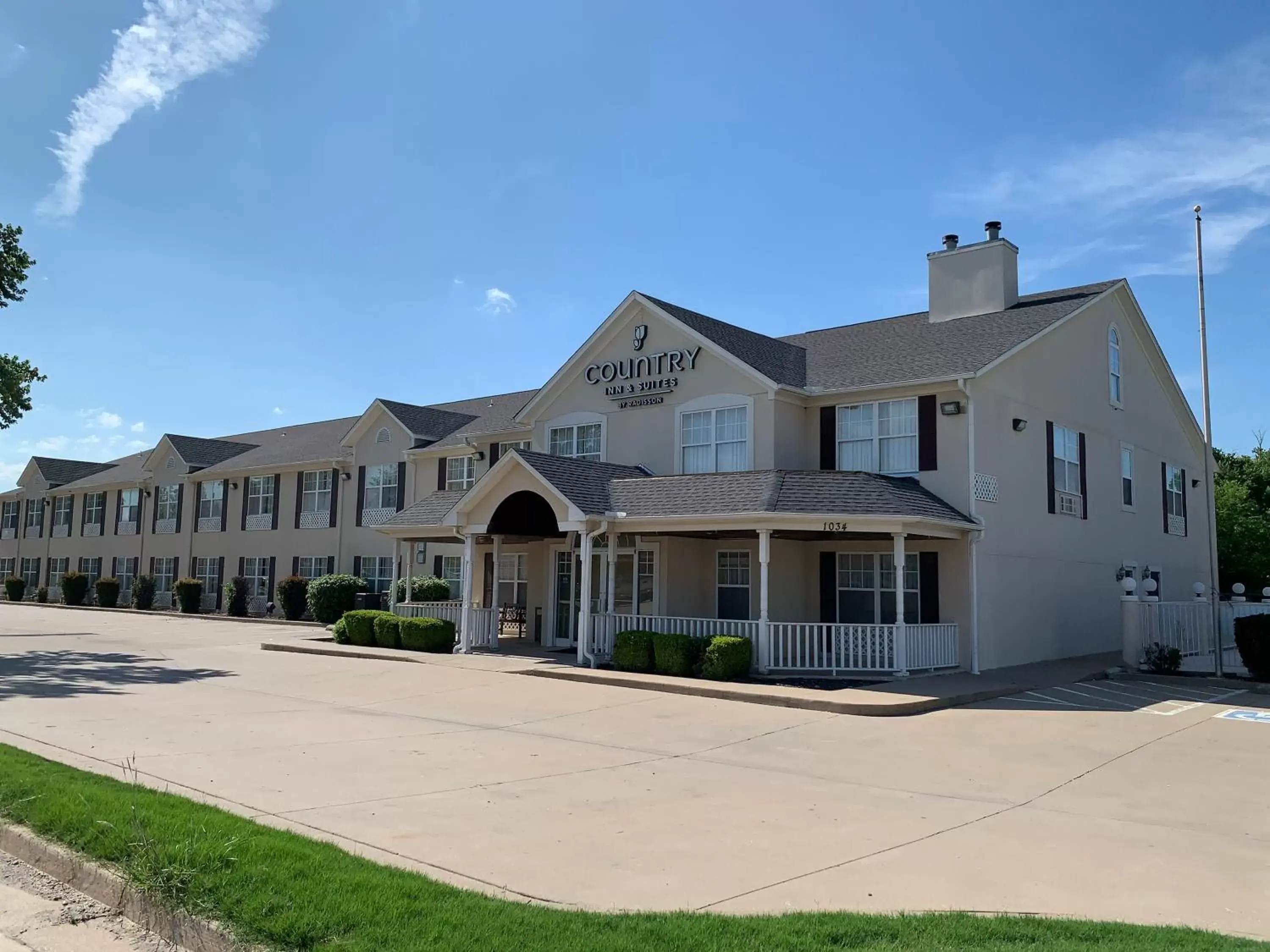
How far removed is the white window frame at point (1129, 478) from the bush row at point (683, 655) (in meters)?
12.6

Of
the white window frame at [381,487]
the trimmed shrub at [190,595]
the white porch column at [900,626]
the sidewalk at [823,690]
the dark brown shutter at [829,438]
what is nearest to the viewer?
the sidewalk at [823,690]

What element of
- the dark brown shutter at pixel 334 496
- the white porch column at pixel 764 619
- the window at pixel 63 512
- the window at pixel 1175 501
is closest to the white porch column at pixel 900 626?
the white porch column at pixel 764 619

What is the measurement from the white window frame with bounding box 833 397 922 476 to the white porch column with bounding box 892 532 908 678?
2558 millimetres

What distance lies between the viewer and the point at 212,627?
105 ft

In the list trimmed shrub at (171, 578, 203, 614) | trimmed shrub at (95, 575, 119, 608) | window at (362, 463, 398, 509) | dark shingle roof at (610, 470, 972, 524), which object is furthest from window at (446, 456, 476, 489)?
trimmed shrub at (95, 575, 119, 608)

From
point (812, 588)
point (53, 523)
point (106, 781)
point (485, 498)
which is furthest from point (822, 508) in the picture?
point (53, 523)

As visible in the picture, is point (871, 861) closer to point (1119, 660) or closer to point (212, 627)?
point (1119, 660)

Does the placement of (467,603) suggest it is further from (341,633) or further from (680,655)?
(680,655)

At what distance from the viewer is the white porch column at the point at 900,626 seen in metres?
17.1

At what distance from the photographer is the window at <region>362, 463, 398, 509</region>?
1319 inches

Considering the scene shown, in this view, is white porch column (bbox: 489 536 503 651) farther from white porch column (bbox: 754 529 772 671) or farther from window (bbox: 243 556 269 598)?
window (bbox: 243 556 269 598)

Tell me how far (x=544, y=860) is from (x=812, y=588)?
1441cm

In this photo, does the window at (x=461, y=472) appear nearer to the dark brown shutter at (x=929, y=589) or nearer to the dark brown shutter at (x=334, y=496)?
the dark brown shutter at (x=334, y=496)

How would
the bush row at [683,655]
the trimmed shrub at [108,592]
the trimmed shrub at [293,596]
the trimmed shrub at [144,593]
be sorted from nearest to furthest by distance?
the bush row at [683,655]
the trimmed shrub at [293,596]
the trimmed shrub at [144,593]
the trimmed shrub at [108,592]
